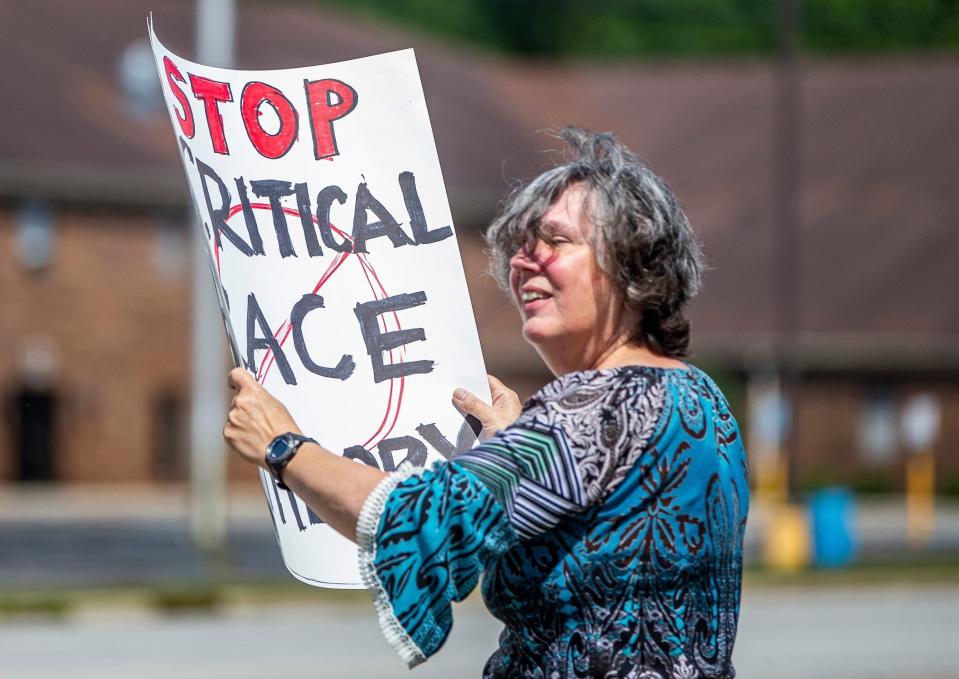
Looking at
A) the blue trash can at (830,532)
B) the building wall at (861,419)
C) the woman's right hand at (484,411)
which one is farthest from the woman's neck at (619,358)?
the building wall at (861,419)

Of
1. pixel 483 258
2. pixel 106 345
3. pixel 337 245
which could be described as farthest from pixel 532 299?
pixel 483 258

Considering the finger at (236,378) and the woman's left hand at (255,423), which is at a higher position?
the finger at (236,378)

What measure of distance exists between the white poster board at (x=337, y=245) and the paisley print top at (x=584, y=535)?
364 millimetres

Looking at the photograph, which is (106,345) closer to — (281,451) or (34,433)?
(34,433)

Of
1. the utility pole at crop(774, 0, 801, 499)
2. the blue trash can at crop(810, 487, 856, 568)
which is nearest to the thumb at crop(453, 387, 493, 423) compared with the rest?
the blue trash can at crop(810, 487, 856, 568)

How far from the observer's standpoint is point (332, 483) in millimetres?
2561

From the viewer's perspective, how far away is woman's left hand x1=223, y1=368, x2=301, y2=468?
8.84 ft

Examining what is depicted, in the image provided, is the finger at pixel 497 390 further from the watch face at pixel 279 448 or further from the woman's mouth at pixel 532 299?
the watch face at pixel 279 448

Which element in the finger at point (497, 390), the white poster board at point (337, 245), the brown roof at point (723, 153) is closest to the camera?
the white poster board at point (337, 245)

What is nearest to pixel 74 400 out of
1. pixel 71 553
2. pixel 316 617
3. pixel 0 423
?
pixel 0 423

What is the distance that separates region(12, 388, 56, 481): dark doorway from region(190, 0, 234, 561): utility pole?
13.9 meters

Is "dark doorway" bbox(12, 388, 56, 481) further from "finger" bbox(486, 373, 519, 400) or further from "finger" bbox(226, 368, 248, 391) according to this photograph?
"finger" bbox(226, 368, 248, 391)

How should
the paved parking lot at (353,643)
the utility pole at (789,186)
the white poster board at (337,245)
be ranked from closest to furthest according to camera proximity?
the white poster board at (337,245)
the paved parking lot at (353,643)
the utility pole at (789,186)

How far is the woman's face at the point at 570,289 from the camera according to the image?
9.07ft
